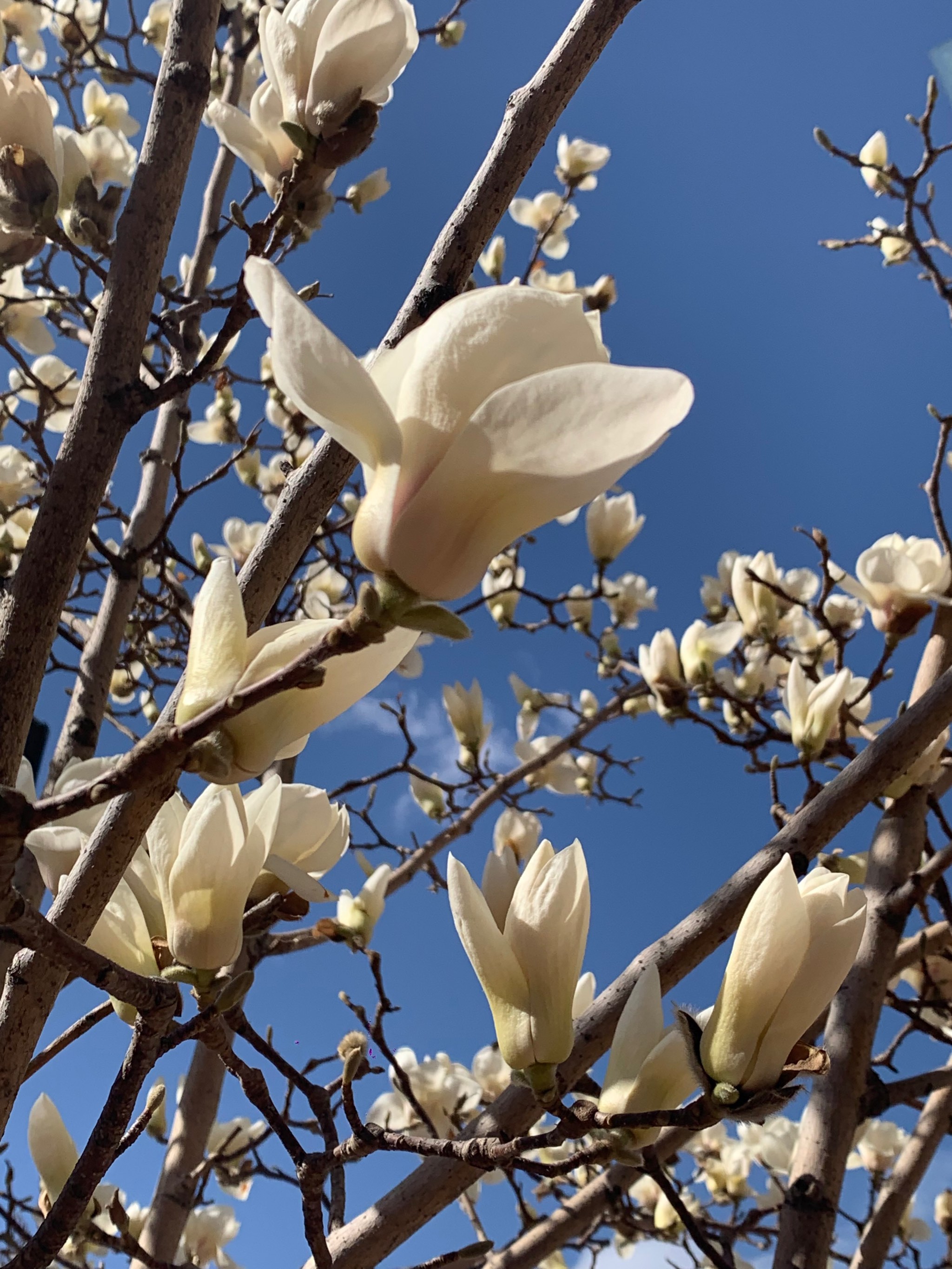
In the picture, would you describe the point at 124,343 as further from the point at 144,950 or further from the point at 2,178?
the point at 144,950

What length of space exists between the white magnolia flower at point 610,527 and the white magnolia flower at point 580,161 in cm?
106

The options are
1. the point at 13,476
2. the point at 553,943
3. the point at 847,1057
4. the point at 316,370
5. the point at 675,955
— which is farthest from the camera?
the point at 13,476

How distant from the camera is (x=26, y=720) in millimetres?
756

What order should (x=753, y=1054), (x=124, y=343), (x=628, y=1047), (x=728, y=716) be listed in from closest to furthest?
(x=753, y=1054) < (x=628, y=1047) < (x=124, y=343) < (x=728, y=716)

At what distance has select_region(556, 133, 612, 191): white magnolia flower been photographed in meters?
2.90

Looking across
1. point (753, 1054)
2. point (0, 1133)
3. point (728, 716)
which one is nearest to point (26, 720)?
point (0, 1133)

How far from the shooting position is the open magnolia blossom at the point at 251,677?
1.62ft

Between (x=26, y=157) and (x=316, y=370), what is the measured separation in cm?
83

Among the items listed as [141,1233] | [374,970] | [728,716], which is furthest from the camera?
[728,716]

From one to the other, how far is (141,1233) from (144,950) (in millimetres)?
1452

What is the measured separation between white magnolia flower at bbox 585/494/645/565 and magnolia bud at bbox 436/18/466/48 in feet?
4.81

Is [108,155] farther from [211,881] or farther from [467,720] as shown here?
[211,881]

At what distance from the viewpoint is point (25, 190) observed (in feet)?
3.34

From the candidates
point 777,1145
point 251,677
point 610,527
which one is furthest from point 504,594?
point 251,677
